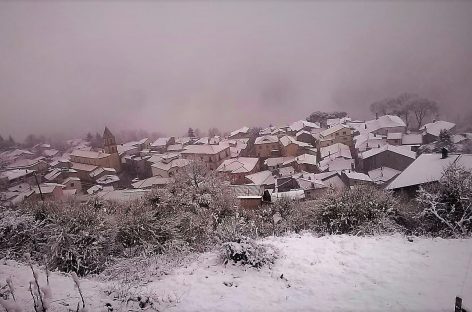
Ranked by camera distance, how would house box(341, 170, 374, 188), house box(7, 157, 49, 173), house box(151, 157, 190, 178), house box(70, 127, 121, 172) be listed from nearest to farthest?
house box(7, 157, 49, 173) < house box(341, 170, 374, 188) < house box(151, 157, 190, 178) < house box(70, 127, 121, 172)

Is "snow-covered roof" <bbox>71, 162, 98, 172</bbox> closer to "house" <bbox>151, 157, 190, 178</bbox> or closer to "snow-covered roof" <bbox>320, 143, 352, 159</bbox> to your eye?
"house" <bbox>151, 157, 190, 178</bbox>

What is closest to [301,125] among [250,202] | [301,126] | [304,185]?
[301,126]

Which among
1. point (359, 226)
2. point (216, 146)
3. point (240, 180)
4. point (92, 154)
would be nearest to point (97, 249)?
point (359, 226)

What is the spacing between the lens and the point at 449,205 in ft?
28.1

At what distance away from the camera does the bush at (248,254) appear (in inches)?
229

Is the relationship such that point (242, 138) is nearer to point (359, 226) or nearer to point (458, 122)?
point (458, 122)

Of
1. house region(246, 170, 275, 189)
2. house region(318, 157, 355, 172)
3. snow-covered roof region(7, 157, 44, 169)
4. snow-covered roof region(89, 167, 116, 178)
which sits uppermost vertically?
snow-covered roof region(7, 157, 44, 169)

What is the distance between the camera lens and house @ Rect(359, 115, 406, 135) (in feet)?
120

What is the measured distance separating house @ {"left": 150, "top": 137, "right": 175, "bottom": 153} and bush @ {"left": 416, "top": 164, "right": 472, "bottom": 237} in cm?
3261

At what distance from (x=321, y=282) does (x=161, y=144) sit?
1413 inches

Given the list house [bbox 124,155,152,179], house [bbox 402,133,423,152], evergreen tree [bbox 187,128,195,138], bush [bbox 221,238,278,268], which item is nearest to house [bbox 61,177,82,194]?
house [bbox 124,155,152,179]

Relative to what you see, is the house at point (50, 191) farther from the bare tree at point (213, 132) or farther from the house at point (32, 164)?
the bare tree at point (213, 132)

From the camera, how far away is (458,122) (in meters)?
26.8

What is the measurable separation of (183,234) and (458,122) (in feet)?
99.2
